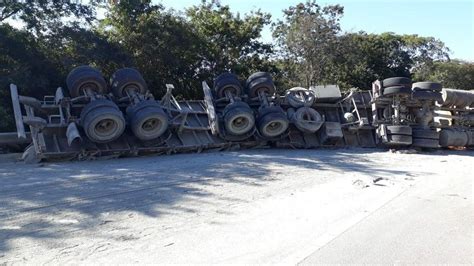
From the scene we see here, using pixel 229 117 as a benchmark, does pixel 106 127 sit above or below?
above

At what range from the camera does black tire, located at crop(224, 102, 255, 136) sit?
11156 millimetres

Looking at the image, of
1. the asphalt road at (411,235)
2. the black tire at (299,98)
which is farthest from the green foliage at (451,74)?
the asphalt road at (411,235)

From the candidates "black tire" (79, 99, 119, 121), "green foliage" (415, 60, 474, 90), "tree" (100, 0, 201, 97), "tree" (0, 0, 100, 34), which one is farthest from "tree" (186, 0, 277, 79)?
"green foliage" (415, 60, 474, 90)

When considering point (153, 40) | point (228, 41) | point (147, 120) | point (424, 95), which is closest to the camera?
point (147, 120)

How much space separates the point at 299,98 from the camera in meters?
12.7

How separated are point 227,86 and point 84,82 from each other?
12.2 ft

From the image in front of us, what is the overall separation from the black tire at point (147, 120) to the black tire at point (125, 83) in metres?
0.91

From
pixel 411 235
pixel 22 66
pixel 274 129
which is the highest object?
pixel 22 66

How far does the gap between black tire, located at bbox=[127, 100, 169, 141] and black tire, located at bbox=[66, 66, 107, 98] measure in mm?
973

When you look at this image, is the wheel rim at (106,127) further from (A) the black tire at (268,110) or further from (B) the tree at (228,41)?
(B) the tree at (228,41)

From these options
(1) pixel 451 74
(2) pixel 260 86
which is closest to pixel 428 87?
(2) pixel 260 86

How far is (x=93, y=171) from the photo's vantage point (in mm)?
7656

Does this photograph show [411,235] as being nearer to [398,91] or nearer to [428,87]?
[398,91]

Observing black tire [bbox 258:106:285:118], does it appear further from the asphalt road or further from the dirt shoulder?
the asphalt road
